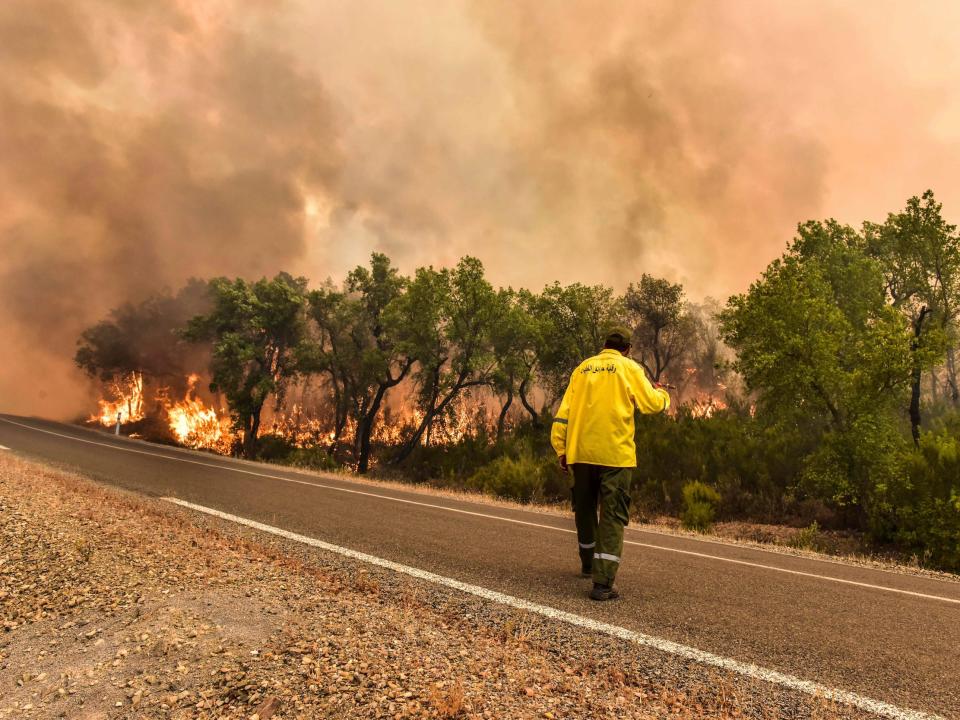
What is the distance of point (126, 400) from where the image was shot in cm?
4653

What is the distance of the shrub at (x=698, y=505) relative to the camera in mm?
13609

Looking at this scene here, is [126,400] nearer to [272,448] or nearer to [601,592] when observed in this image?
[272,448]

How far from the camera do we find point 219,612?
365cm

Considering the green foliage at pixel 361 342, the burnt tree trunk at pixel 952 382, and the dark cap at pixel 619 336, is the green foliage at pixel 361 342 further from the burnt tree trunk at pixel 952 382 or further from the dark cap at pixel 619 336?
the dark cap at pixel 619 336

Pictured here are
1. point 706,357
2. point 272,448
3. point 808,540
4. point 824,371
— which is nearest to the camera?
point 808,540

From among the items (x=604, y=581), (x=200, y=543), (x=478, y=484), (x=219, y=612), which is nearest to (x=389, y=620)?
(x=219, y=612)

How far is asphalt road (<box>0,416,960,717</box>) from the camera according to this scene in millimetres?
3391

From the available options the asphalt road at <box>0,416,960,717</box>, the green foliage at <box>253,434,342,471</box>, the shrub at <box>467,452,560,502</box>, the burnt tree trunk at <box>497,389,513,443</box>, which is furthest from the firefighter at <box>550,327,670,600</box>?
the green foliage at <box>253,434,342,471</box>

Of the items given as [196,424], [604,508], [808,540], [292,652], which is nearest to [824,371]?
[808,540]

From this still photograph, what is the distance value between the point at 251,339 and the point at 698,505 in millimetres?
28925

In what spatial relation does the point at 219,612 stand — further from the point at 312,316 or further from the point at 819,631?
the point at 312,316

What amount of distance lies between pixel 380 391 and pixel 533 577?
86.4 feet

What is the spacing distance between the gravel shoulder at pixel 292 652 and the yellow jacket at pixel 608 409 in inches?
52.2

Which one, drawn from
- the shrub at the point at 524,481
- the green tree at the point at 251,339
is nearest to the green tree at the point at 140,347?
the green tree at the point at 251,339
